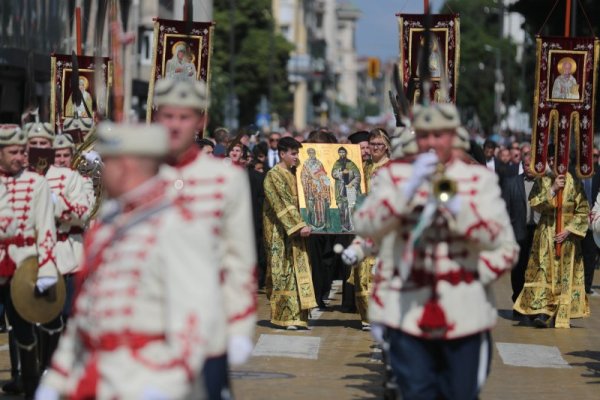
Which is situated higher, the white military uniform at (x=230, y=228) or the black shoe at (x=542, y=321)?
the white military uniform at (x=230, y=228)

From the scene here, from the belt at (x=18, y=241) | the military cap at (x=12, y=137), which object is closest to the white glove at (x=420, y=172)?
the belt at (x=18, y=241)

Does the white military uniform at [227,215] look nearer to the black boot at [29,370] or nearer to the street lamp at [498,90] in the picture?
the black boot at [29,370]

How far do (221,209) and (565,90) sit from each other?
35.5 ft

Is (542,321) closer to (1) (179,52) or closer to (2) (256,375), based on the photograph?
(1) (179,52)

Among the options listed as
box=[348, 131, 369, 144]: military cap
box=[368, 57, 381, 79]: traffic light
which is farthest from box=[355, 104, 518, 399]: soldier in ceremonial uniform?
box=[368, 57, 381, 79]: traffic light

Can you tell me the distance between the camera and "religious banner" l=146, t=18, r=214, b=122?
651 inches

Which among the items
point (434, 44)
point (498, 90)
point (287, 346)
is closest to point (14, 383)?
point (287, 346)

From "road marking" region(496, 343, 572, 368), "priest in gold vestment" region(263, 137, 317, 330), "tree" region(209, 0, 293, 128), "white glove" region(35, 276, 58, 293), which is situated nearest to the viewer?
"white glove" region(35, 276, 58, 293)

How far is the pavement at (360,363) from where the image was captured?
12.1m

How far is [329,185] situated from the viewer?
17.1 metres

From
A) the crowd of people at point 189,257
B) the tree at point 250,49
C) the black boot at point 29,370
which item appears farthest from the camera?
the tree at point 250,49

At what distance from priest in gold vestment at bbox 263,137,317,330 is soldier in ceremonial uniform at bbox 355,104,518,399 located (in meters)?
7.87

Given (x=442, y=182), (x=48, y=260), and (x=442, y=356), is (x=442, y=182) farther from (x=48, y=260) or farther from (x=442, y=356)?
(x=48, y=260)

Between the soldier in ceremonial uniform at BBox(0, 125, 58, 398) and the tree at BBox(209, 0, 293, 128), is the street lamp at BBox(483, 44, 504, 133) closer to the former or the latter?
the tree at BBox(209, 0, 293, 128)
